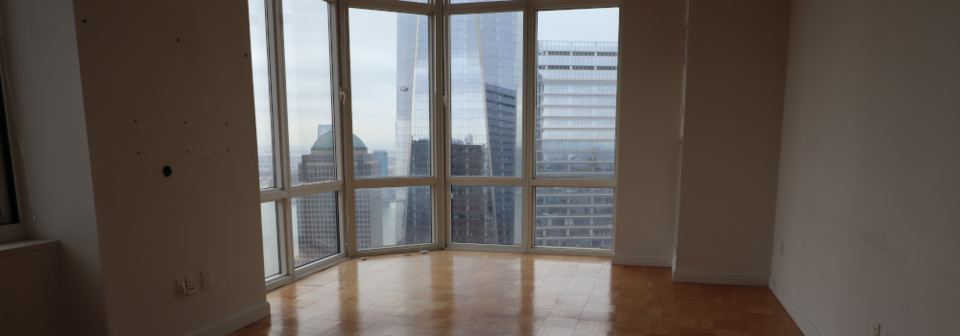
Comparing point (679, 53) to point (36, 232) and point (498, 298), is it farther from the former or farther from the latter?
point (36, 232)

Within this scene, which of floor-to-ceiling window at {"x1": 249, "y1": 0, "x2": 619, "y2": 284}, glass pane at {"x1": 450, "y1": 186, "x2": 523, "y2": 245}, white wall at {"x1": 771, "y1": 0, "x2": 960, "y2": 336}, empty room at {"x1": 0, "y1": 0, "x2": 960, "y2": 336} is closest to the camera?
white wall at {"x1": 771, "y1": 0, "x2": 960, "y2": 336}

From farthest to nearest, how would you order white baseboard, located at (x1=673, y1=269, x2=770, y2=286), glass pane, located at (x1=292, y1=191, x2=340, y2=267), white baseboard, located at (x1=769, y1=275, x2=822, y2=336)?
1. glass pane, located at (x1=292, y1=191, x2=340, y2=267)
2. white baseboard, located at (x1=673, y1=269, x2=770, y2=286)
3. white baseboard, located at (x1=769, y1=275, x2=822, y2=336)

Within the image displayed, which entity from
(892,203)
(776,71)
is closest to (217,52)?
(892,203)

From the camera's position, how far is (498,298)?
149 inches

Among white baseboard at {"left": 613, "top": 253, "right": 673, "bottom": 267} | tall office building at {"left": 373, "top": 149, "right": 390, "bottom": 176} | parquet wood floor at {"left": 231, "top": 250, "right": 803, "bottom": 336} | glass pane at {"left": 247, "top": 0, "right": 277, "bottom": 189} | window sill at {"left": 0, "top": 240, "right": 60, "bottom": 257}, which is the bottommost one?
parquet wood floor at {"left": 231, "top": 250, "right": 803, "bottom": 336}

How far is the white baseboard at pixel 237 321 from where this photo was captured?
3.03 m

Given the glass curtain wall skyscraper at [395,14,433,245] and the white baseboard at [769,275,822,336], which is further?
the glass curtain wall skyscraper at [395,14,433,245]

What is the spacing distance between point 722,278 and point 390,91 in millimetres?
3533

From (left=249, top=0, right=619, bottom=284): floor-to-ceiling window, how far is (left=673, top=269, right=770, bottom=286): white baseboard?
1.01m

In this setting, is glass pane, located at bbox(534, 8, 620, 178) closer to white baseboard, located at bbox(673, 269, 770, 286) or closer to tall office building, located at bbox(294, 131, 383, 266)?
white baseboard, located at bbox(673, 269, 770, 286)

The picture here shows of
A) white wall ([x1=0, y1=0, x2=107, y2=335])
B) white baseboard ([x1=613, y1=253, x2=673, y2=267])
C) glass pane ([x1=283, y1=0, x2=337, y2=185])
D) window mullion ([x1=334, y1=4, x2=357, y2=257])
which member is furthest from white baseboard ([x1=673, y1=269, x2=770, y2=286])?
white wall ([x1=0, y1=0, x2=107, y2=335])

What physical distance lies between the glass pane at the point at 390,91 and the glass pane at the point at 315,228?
47 cm

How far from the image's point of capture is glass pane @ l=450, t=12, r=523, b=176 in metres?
5.09

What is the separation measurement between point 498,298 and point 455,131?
2.10 metres
